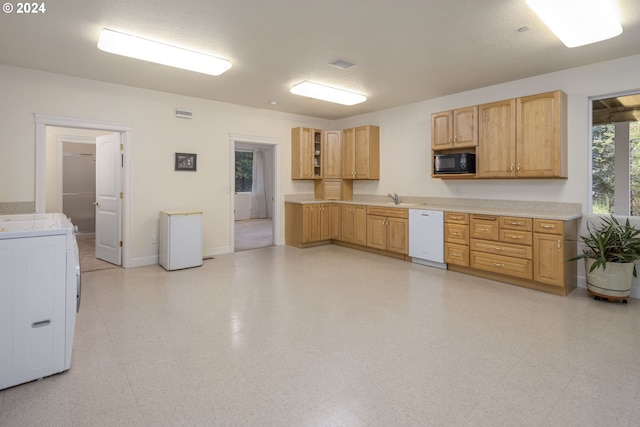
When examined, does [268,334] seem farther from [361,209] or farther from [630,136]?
[630,136]

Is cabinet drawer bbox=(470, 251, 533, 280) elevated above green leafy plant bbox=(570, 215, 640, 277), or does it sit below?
below

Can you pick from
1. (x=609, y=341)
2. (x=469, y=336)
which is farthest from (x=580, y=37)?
(x=469, y=336)

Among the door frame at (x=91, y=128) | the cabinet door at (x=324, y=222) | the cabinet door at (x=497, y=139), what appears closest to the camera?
the door frame at (x=91, y=128)

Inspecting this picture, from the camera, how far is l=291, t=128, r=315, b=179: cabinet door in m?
6.79

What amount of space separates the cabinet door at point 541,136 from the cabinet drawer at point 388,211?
1695 millimetres

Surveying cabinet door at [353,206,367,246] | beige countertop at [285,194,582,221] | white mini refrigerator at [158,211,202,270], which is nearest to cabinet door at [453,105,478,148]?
beige countertop at [285,194,582,221]

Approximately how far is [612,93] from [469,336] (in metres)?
3.37

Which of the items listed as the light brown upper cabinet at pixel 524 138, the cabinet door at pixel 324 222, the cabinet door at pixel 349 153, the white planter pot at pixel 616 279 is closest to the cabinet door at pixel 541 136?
the light brown upper cabinet at pixel 524 138

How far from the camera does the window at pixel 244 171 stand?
481 inches

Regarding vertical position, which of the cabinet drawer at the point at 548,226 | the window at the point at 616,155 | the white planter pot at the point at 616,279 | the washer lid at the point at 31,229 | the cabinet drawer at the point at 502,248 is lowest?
the white planter pot at the point at 616,279

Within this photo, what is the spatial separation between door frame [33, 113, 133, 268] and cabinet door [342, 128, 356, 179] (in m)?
3.82

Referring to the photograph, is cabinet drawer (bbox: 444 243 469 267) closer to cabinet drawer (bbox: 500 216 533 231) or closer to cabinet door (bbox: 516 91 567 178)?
cabinet drawer (bbox: 500 216 533 231)

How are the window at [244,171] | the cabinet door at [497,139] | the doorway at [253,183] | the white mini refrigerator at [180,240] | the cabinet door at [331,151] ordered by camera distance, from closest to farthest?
1. the cabinet door at [497,139]
2. the white mini refrigerator at [180,240]
3. the cabinet door at [331,151]
4. the doorway at [253,183]
5. the window at [244,171]

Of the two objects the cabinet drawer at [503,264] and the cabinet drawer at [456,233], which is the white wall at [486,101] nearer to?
the cabinet drawer at [456,233]
